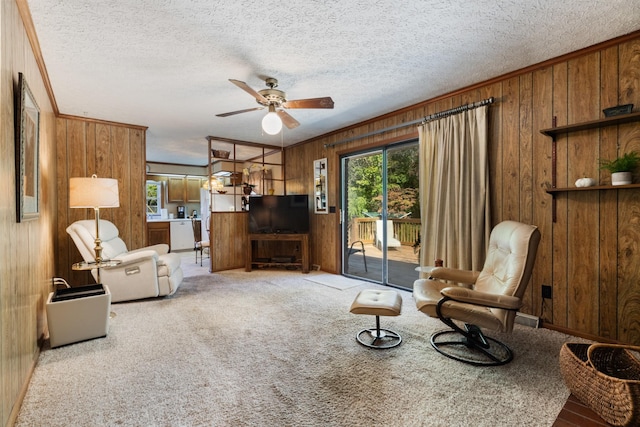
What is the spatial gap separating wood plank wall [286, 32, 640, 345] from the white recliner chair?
3.99 meters

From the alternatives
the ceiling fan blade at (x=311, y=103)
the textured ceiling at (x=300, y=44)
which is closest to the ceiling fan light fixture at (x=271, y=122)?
the ceiling fan blade at (x=311, y=103)

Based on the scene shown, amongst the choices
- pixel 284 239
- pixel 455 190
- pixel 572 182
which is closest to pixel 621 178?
pixel 572 182

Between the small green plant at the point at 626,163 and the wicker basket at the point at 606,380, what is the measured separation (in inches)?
58.9

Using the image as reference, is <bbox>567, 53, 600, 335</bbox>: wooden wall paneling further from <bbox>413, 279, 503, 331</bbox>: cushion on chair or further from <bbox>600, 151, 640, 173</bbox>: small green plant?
<bbox>413, 279, 503, 331</bbox>: cushion on chair

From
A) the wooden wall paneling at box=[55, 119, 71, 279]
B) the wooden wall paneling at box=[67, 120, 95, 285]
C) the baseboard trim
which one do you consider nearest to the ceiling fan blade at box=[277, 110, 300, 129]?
the baseboard trim

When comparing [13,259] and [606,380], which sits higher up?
[13,259]

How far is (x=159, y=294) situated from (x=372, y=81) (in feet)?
11.9

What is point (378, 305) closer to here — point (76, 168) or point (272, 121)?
point (272, 121)

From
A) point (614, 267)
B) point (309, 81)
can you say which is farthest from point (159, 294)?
point (614, 267)

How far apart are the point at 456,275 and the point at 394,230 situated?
1705 millimetres

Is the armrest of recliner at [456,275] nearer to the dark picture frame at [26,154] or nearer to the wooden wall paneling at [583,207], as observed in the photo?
the wooden wall paneling at [583,207]

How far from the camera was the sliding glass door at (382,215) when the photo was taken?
4.26 meters

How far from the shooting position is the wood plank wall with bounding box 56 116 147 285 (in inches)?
166

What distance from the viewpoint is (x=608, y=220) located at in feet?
8.24
